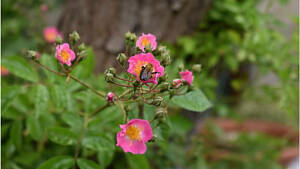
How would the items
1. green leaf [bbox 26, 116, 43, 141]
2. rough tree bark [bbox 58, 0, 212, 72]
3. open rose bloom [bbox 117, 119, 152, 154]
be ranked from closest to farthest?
open rose bloom [bbox 117, 119, 152, 154] < green leaf [bbox 26, 116, 43, 141] < rough tree bark [bbox 58, 0, 212, 72]

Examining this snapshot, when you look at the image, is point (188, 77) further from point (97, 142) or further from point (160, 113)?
point (97, 142)

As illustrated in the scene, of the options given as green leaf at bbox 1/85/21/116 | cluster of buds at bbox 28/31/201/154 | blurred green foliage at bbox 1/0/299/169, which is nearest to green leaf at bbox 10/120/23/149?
blurred green foliage at bbox 1/0/299/169

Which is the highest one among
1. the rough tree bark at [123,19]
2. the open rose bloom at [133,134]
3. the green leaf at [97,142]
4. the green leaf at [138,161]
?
the rough tree bark at [123,19]

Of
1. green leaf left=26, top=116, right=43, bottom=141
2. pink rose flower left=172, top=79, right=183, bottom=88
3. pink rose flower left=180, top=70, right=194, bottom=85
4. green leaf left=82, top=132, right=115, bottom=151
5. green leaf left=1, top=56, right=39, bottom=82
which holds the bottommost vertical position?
green leaf left=82, top=132, right=115, bottom=151

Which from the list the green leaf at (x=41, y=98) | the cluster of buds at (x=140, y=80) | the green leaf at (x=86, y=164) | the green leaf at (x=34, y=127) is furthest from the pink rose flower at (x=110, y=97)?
the green leaf at (x=34, y=127)

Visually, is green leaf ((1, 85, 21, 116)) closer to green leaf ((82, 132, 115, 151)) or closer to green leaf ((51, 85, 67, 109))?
green leaf ((51, 85, 67, 109))

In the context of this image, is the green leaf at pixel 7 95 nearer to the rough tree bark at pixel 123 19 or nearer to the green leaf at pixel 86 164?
the green leaf at pixel 86 164
